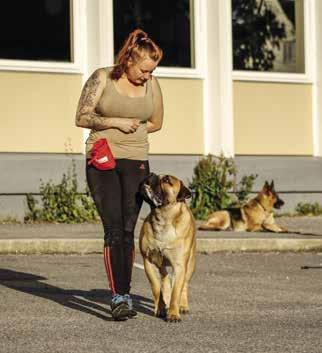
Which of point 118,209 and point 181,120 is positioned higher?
point 181,120

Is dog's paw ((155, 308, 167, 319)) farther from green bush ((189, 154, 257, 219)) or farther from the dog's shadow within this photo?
green bush ((189, 154, 257, 219))

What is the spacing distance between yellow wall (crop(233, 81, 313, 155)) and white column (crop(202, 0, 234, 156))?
25cm

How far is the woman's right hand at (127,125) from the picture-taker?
9.61m

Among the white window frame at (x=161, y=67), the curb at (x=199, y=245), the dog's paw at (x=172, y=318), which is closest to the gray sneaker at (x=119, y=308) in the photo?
the dog's paw at (x=172, y=318)

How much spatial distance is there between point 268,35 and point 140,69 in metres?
11.4

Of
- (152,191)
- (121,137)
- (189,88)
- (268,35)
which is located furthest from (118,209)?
(268,35)

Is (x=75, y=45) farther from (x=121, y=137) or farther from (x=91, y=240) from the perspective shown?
(x=121, y=137)

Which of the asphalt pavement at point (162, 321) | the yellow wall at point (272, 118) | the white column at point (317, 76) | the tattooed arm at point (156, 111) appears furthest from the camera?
the white column at point (317, 76)

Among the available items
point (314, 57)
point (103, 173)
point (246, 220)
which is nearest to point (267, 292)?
point (103, 173)

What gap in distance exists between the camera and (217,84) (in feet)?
64.9

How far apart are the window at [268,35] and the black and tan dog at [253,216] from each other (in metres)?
2.83

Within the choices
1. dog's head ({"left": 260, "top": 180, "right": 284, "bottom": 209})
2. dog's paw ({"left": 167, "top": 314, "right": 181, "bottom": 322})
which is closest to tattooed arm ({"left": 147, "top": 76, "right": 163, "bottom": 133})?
dog's paw ({"left": 167, "top": 314, "right": 181, "bottom": 322})

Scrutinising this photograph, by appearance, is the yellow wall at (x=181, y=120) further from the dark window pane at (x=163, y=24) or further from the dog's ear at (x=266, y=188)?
the dog's ear at (x=266, y=188)

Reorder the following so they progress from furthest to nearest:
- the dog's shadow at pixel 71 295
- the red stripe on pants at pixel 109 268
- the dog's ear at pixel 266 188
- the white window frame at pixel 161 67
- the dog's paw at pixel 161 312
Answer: the white window frame at pixel 161 67 < the dog's ear at pixel 266 188 < the dog's shadow at pixel 71 295 < the dog's paw at pixel 161 312 < the red stripe on pants at pixel 109 268
